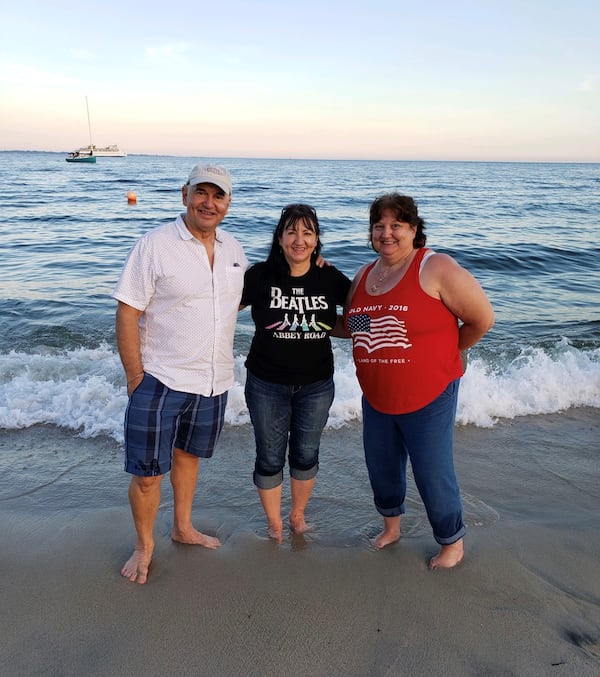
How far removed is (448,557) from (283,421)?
116 centimetres

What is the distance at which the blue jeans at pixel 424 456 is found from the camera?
2863mm

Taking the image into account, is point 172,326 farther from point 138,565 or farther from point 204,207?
point 138,565

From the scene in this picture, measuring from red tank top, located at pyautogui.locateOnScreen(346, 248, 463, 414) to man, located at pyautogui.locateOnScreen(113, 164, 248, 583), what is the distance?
74 centimetres

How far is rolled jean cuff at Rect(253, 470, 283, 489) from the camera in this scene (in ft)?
10.8

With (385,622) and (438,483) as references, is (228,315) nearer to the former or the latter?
(438,483)

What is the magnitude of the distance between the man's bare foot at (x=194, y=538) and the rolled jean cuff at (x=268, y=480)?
1.37 ft

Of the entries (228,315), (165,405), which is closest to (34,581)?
(165,405)

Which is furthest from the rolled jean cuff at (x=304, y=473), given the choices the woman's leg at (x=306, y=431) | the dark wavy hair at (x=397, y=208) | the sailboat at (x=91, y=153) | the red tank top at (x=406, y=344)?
the sailboat at (x=91, y=153)

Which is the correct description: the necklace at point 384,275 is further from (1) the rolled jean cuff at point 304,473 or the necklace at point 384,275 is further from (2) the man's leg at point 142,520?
(2) the man's leg at point 142,520

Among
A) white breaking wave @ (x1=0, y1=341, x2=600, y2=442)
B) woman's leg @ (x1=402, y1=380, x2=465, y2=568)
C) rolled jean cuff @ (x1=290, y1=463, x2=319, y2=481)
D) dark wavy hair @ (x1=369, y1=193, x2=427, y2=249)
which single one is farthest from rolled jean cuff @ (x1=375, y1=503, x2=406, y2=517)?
white breaking wave @ (x1=0, y1=341, x2=600, y2=442)

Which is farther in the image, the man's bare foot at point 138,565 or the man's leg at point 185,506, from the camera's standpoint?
the man's leg at point 185,506

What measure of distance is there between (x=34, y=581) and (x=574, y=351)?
691 cm

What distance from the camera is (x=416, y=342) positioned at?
2.75 metres

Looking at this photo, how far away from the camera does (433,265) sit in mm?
2730
